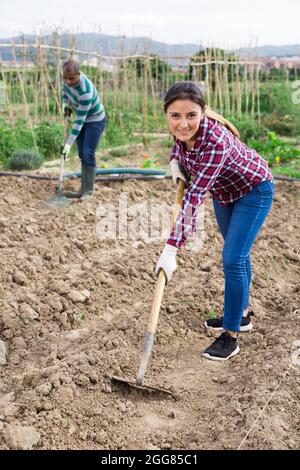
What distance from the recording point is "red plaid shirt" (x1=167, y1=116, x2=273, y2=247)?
2682 millimetres

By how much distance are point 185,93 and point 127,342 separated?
146 centimetres

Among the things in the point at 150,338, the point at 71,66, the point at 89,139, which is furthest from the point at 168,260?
the point at 89,139

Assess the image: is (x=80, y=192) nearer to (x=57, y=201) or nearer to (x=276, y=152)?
(x=57, y=201)

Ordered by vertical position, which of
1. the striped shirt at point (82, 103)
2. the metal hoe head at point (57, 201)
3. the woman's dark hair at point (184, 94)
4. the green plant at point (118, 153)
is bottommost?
the green plant at point (118, 153)

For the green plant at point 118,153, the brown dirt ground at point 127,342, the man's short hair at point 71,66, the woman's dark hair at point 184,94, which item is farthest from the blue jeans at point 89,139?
the woman's dark hair at point 184,94

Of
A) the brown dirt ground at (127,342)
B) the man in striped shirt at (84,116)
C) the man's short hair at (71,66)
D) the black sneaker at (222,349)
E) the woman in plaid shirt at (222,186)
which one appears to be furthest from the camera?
the man in striped shirt at (84,116)

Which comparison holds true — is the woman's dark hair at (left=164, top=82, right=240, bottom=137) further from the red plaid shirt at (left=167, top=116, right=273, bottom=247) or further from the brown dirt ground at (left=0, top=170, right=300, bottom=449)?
the brown dirt ground at (left=0, top=170, right=300, bottom=449)

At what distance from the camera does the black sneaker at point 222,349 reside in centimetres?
324

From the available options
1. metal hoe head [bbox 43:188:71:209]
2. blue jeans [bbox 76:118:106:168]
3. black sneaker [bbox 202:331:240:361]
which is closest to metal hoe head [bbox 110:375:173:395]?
black sneaker [bbox 202:331:240:361]

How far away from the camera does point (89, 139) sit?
6121mm

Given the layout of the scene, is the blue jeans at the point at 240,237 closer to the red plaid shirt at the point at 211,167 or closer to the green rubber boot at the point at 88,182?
the red plaid shirt at the point at 211,167

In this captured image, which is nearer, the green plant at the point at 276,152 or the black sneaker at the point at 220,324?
the black sneaker at the point at 220,324

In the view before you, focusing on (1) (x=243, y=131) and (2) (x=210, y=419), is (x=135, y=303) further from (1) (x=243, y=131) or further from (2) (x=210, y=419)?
(1) (x=243, y=131)
